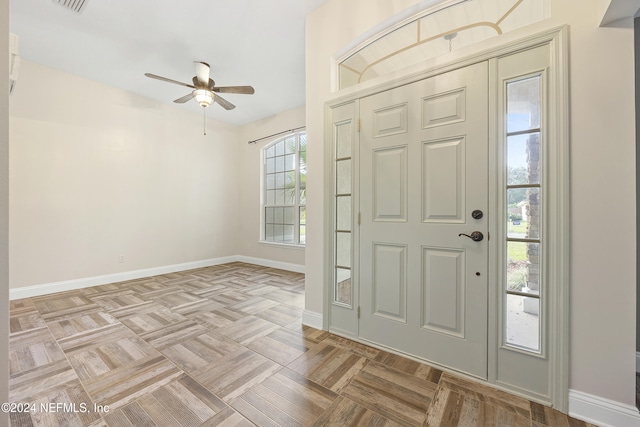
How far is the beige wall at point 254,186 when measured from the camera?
5180 millimetres

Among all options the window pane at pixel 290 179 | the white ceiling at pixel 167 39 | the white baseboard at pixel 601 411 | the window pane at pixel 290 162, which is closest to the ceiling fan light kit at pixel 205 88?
the white ceiling at pixel 167 39

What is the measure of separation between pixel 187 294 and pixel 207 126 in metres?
3.44

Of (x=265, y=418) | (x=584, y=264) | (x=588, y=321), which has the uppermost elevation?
(x=584, y=264)

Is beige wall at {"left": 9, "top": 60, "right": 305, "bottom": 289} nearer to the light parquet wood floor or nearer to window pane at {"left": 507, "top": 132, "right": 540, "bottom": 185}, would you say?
the light parquet wood floor

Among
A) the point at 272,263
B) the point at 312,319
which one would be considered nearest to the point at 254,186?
the point at 272,263

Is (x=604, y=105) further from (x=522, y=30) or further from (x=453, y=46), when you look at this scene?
(x=453, y=46)

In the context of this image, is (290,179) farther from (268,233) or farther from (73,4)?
(73,4)

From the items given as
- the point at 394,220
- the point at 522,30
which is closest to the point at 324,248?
the point at 394,220

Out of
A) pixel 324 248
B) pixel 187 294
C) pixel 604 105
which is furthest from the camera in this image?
pixel 187 294

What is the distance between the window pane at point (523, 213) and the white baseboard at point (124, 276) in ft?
12.1

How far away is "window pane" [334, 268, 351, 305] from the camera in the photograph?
2.39 metres

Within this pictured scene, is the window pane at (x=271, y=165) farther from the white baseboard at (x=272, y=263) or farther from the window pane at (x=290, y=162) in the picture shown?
the white baseboard at (x=272, y=263)

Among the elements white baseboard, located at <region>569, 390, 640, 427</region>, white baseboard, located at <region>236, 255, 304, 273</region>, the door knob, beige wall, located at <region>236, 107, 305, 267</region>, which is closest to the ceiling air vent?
beige wall, located at <region>236, 107, 305, 267</region>

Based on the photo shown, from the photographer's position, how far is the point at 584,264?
1438mm
